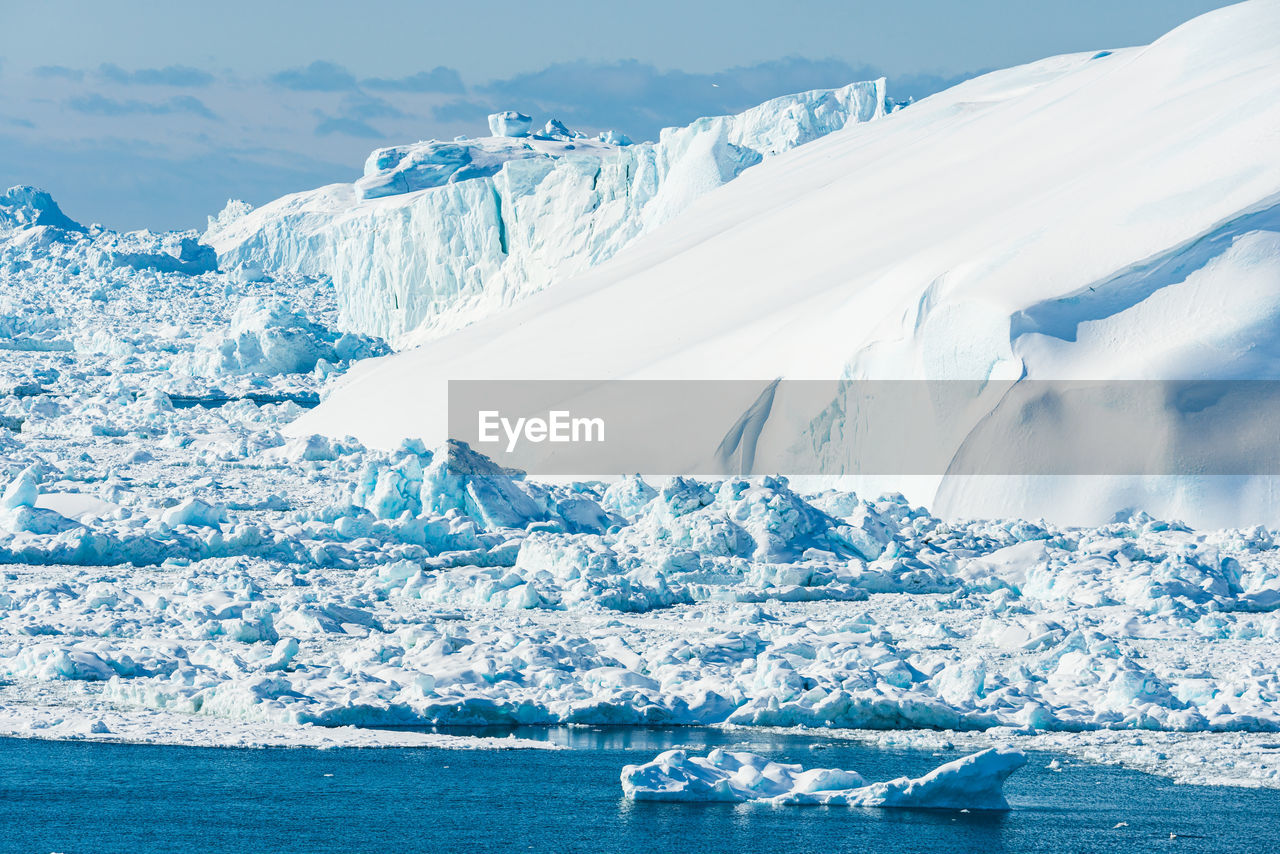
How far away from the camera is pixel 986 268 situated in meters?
23.3

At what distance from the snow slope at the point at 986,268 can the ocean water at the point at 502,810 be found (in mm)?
10018

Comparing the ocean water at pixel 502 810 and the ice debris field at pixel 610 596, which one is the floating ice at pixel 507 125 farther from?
the ocean water at pixel 502 810

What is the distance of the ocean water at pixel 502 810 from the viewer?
10.8 meters

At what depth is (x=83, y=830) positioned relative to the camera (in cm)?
1078

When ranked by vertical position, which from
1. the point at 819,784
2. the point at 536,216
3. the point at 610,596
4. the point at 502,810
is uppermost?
the point at 536,216

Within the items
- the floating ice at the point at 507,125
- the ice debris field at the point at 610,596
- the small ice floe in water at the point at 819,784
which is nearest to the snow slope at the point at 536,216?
the ice debris field at the point at 610,596

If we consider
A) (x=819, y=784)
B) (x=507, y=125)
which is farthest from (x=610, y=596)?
(x=507, y=125)

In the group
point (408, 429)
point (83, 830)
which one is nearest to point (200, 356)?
point (408, 429)

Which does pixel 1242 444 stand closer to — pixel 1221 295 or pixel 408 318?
pixel 1221 295

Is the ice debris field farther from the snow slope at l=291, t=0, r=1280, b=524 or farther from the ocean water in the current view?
the ocean water

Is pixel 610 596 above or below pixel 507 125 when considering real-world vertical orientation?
below

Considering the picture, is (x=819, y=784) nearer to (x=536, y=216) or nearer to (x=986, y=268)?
(x=986, y=268)

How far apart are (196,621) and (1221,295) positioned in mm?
13822

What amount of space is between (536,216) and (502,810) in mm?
34134
